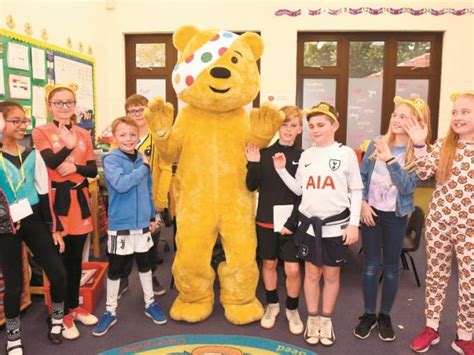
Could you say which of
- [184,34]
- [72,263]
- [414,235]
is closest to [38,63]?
[184,34]

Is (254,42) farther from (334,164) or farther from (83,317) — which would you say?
(83,317)

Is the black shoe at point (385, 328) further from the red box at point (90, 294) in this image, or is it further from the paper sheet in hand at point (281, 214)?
the red box at point (90, 294)

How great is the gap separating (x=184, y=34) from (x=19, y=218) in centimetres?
133

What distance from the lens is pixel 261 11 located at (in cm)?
507

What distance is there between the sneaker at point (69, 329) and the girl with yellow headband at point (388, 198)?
1.60m

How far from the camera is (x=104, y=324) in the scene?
2416 millimetres

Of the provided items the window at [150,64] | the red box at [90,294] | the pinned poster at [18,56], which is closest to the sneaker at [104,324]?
the red box at [90,294]

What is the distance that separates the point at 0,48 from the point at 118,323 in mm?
2187

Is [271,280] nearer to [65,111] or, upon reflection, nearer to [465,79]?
[65,111]

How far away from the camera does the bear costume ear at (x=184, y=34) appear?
239 cm

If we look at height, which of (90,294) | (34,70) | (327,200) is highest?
(34,70)

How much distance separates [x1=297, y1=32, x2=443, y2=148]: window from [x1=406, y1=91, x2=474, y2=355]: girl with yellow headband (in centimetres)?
335

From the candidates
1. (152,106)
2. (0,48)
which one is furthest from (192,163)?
(0,48)

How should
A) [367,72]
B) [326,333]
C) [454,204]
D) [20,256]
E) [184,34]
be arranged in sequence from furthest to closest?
[367,72] → [184,34] → [326,333] → [20,256] → [454,204]
